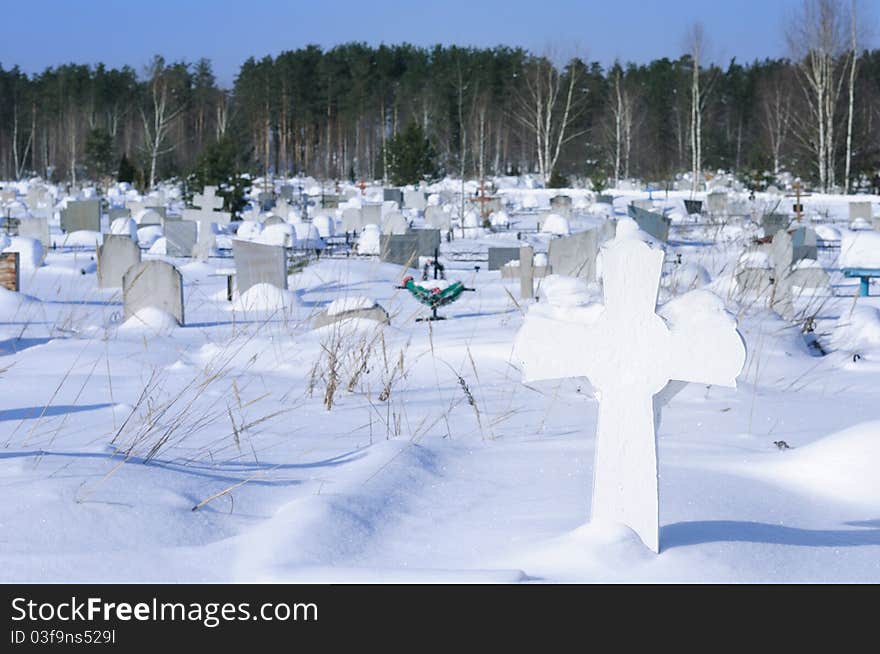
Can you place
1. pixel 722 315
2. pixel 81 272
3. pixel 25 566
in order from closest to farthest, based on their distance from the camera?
1. pixel 25 566
2. pixel 722 315
3. pixel 81 272

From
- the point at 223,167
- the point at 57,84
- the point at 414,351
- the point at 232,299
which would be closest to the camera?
the point at 414,351

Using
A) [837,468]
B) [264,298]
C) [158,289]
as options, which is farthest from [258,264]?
[837,468]

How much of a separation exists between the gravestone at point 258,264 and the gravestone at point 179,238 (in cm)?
740

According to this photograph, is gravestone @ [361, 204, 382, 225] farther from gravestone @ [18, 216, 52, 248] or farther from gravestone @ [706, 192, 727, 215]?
gravestone @ [706, 192, 727, 215]

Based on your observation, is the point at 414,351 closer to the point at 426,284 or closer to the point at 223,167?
the point at 426,284

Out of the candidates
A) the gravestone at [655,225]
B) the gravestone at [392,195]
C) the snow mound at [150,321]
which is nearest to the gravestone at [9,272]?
the snow mound at [150,321]

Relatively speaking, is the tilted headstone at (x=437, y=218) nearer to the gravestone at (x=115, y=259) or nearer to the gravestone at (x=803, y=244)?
the gravestone at (x=803, y=244)

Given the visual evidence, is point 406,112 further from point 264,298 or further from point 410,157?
point 264,298

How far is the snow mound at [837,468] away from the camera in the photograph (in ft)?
12.8

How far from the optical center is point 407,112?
67.6 metres

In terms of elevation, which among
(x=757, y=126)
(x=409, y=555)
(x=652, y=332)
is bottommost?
(x=409, y=555)

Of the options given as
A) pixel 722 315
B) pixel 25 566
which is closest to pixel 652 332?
pixel 722 315

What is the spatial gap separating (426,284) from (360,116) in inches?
2272
